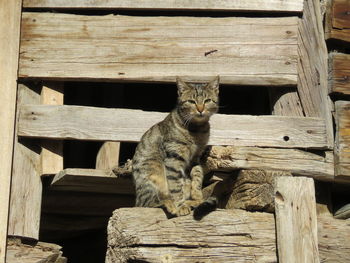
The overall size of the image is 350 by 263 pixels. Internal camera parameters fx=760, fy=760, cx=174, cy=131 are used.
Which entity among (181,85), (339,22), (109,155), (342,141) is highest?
(339,22)

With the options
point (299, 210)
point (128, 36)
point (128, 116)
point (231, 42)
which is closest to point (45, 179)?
point (128, 116)

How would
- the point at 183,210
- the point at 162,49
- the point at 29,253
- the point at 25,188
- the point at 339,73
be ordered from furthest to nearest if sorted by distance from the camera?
1. the point at 339,73
2. the point at 162,49
3. the point at 25,188
4. the point at 29,253
5. the point at 183,210

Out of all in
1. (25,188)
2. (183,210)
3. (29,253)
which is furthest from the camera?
(25,188)

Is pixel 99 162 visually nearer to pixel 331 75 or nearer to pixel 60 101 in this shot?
pixel 60 101

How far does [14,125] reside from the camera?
6391 millimetres

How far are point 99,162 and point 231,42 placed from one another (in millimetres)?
1531

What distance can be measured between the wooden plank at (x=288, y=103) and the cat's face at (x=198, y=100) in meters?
0.54

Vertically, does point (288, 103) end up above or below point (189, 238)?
above

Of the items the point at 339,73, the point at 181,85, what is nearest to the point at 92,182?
the point at 181,85

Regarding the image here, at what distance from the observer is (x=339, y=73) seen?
6.61m

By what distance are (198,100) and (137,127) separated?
1.92 feet

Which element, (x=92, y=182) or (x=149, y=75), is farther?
(x=92, y=182)

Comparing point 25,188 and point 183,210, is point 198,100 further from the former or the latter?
point 25,188

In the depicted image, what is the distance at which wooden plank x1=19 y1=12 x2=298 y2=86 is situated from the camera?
6.41m
